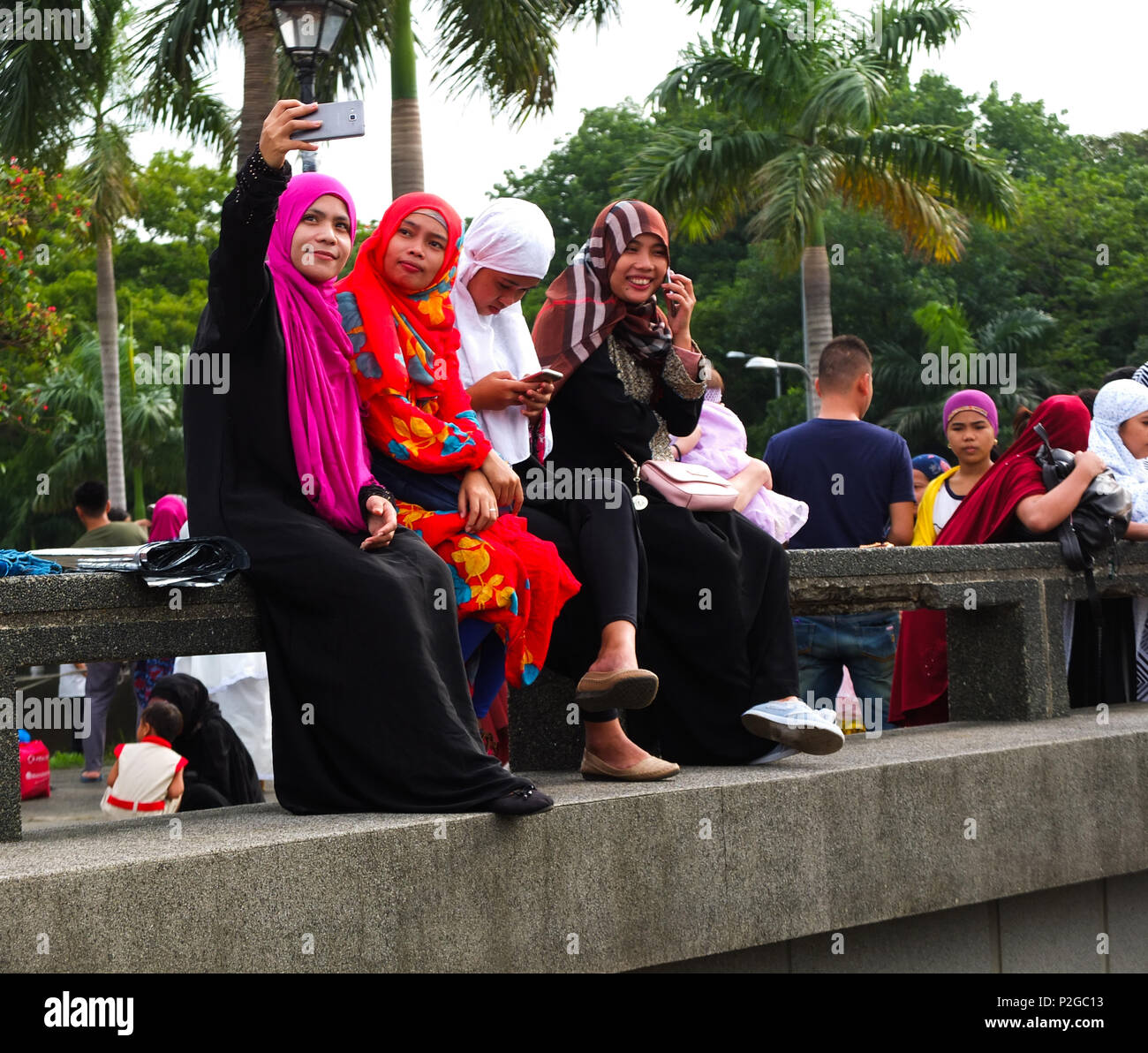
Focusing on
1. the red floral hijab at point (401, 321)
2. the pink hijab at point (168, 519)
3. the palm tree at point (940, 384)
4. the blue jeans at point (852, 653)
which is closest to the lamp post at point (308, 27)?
the pink hijab at point (168, 519)

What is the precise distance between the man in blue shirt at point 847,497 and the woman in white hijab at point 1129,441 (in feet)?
2.66

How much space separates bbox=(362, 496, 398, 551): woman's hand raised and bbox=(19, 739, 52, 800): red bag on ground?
20.7ft

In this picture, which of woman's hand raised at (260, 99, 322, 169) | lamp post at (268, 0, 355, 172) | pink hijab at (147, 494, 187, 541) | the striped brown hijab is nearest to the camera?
woman's hand raised at (260, 99, 322, 169)

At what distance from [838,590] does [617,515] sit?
1.19 metres

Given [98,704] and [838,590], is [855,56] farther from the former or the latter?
[838,590]

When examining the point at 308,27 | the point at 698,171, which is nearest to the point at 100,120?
the point at 698,171

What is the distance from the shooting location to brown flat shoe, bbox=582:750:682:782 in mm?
4305

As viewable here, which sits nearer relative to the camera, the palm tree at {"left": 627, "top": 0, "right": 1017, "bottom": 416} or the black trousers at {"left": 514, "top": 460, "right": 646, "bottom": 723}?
the black trousers at {"left": 514, "top": 460, "right": 646, "bottom": 723}

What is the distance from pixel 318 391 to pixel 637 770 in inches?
51.7

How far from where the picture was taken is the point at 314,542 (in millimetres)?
3762

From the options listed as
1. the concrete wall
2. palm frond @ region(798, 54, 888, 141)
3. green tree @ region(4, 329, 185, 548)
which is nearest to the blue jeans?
the concrete wall

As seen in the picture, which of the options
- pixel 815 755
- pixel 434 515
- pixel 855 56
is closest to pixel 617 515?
pixel 434 515

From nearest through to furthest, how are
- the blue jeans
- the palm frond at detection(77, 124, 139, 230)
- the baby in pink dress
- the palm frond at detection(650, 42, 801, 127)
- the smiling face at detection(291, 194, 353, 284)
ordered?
the smiling face at detection(291, 194, 353, 284), the baby in pink dress, the blue jeans, the palm frond at detection(650, 42, 801, 127), the palm frond at detection(77, 124, 139, 230)

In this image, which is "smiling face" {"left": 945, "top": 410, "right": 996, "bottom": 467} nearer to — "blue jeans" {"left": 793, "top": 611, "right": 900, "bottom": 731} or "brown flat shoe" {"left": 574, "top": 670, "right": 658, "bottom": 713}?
"blue jeans" {"left": 793, "top": 611, "right": 900, "bottom": 731}
